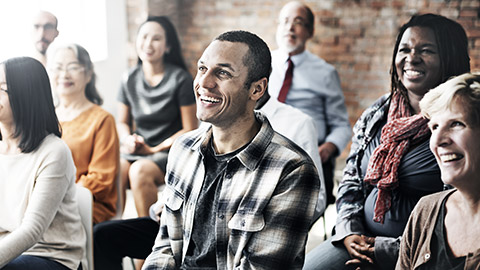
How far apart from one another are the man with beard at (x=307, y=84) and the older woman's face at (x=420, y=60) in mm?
1119

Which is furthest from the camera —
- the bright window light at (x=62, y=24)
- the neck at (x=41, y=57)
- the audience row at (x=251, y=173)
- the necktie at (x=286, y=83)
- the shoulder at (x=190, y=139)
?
the bright window light at (x=62, y=24)

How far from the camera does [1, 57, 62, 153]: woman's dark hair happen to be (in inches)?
77.9

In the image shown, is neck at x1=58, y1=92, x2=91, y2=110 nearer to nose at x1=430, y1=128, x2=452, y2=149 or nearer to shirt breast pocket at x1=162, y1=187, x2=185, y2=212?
shirt breast pocket at x1=162, y1=187, x2=185, y2=212

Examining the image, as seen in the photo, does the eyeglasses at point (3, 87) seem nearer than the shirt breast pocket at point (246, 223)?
No

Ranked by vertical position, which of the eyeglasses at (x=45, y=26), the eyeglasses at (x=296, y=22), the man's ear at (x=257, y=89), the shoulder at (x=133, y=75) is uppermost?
the eyeglasses at (x=296, y=22)

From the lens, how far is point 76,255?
6.68 feet

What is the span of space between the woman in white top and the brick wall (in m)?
3.26

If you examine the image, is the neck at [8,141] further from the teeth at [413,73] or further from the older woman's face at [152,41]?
the older woman's face at [152,41]

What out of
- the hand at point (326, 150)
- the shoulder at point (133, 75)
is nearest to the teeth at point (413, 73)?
the hand at point (326, 150)

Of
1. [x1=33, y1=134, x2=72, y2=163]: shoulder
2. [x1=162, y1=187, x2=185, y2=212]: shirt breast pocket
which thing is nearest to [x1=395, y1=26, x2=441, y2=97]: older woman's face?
[x1=162, y1=187, x2=185, y2=212]: shirt breast pocket

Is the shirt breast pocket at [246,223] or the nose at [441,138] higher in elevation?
the nose at [441,138]

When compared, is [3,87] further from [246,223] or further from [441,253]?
[441,253]

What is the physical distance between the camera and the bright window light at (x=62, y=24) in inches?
150

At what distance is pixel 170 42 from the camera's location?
3.46m
